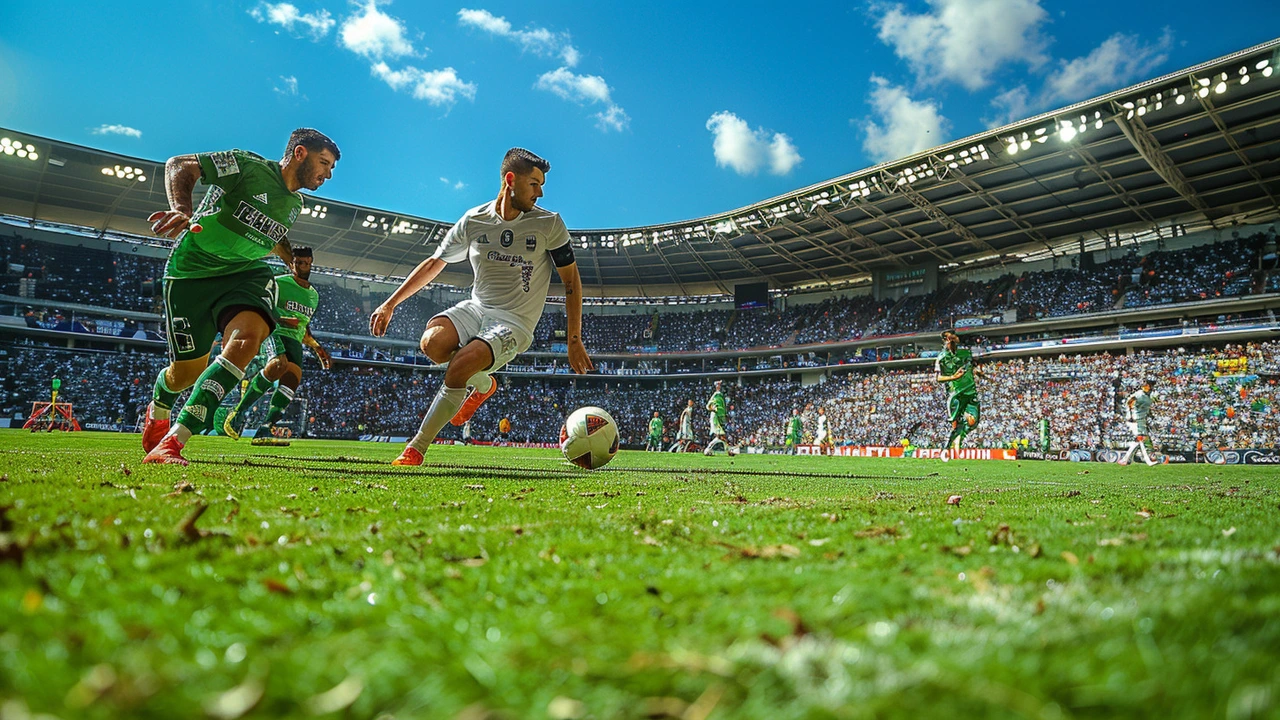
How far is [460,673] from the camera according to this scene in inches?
37.0

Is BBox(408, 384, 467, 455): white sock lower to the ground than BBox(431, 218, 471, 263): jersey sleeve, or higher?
lower

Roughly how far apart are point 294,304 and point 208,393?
4660mm

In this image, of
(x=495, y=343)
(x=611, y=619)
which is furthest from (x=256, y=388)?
(x=611, y=619)

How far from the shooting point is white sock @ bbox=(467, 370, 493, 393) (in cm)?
628

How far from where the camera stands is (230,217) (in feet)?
18.2

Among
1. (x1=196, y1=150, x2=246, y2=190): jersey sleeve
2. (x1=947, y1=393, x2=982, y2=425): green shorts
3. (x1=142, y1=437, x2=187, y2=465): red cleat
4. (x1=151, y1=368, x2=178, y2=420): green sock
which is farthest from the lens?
(x1=947, y1=393, x2=982, y2=425): green shorts

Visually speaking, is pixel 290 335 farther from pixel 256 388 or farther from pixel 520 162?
pixel 520 162

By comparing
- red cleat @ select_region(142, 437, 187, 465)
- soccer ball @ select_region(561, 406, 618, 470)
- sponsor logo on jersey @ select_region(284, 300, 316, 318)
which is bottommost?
red cleat @ select_region(142, 437, 187, 465)

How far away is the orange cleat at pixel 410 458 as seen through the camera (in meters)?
6.23

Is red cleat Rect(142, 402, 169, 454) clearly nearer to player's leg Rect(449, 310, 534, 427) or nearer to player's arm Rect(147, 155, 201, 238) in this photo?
player's arm Rect(147, 155, 201, 238)

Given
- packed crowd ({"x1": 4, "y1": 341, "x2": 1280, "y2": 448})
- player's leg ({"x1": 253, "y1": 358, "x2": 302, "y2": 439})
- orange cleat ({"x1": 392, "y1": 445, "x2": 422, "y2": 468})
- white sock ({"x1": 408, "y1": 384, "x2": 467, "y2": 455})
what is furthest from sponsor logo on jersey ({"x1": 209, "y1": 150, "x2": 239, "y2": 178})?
packed crowd ({"x1": 4, "y1": 341, "x2": 1280, "y2": 448})

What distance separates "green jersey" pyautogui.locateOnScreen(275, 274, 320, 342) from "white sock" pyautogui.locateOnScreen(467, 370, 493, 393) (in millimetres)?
4424

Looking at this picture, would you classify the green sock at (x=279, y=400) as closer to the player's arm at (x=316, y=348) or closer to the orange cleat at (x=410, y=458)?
the player's arm at (x=316, y=348)

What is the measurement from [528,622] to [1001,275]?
45219mm
